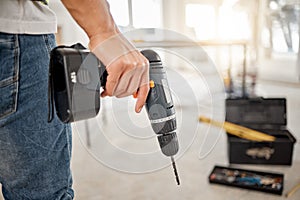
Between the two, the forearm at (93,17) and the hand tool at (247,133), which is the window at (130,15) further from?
the hand tool at (247,133)

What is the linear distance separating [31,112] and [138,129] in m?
0.29

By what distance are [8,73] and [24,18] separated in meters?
0.10

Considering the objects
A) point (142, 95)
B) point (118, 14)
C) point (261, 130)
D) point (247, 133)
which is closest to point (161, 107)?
point (142, 95)

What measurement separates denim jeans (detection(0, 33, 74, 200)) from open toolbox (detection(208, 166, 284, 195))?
44.1 inches

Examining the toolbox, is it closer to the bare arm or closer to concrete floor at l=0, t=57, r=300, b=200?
concrete floor at l=0, t=57, r=300, b=200

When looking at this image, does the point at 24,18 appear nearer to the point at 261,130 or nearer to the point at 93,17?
the point at 93,17

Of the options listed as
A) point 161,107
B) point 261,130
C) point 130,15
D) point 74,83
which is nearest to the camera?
point 74,83

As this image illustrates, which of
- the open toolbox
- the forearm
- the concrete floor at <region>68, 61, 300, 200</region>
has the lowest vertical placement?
the concrete floor at <region>68, 61, 300, 200</region>

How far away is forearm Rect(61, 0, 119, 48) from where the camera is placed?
50cm

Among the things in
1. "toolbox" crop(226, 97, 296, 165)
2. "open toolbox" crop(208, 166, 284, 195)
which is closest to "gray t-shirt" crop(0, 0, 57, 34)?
"open toolbox" crop(208, 166, 284, 195)

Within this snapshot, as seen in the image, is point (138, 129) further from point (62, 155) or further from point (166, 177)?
point (166, 177)

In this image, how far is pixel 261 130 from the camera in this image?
1828 millimetres

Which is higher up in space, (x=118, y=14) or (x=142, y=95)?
(x=118, y=14)

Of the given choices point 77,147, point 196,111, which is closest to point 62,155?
point 196,111
